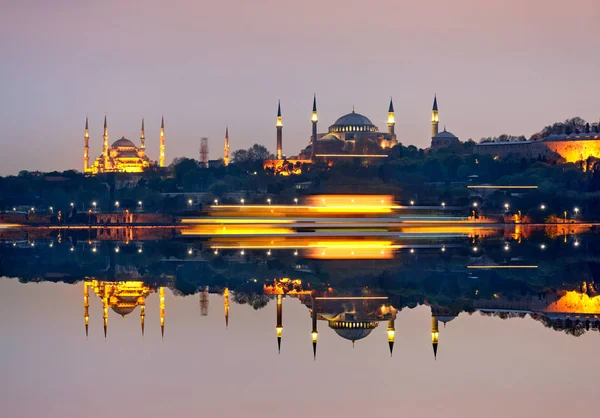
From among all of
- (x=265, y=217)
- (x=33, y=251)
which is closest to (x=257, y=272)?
(x=33, y=251)

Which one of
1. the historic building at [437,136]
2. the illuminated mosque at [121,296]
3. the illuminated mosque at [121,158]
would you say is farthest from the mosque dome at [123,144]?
the illuminated mosque at [121,296]

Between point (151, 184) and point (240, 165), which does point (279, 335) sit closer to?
point (151, 184)

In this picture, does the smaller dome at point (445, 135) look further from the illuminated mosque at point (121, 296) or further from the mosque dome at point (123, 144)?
the illuminated mosque at point (121, 296)

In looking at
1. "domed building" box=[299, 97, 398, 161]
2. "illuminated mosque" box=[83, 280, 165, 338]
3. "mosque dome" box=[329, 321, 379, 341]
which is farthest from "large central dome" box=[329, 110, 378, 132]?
"mosque dome" box=[329, 321, 379, 341]

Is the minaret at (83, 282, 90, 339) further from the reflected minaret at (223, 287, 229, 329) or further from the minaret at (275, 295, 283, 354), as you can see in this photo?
the minaret at (275, 295, 283, 354)

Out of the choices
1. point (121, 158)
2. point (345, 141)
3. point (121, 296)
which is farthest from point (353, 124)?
point (121, 296)

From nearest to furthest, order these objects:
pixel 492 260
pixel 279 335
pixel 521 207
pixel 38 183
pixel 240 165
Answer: pixel 279 335 → pixel 492 260 → pixel 521 207 → pixel 38 183 → pixel 240 165
